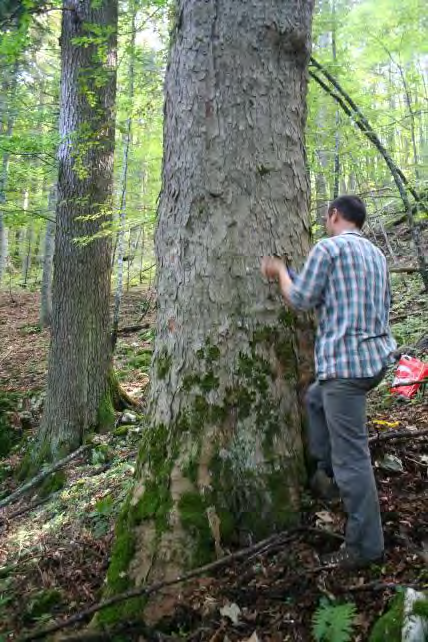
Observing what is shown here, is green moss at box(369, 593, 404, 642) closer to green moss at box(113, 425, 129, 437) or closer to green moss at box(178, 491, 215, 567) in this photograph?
green moss at box(178, 491, 215, 567)

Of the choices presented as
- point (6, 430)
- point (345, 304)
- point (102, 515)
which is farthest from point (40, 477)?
point (345, 304)

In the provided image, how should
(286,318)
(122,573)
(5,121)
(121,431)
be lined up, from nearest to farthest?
1. (122,573)
2. (286,318)
3. (121,431)
4. (5,121)

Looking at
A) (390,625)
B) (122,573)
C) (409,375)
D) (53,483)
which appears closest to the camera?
(390,625)

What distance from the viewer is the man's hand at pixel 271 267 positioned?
116 inches

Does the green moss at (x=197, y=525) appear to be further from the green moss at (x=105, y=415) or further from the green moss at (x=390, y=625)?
the green moss at (x=105, y=415)

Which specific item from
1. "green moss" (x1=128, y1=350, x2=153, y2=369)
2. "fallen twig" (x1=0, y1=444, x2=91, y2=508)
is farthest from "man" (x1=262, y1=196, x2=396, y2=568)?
"green moss" (x1=128, y1=350, x2=153, y2=369)

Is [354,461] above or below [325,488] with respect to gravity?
above

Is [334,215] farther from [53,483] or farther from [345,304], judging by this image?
[53,483]

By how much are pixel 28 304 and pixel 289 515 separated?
17775 millimetres

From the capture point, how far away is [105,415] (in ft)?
23.4

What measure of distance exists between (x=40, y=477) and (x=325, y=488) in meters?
4.34

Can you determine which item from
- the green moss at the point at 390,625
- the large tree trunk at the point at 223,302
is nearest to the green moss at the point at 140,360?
the large tree trunk at the point at 223,302

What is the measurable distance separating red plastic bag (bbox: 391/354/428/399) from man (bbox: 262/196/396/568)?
2660 mm

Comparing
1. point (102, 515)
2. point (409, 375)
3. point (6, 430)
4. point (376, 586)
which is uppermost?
point (409, 375)
